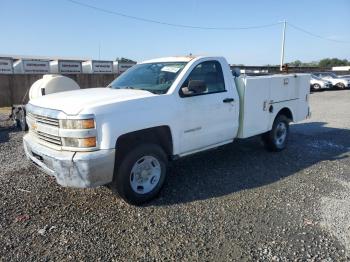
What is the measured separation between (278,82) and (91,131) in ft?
13.9

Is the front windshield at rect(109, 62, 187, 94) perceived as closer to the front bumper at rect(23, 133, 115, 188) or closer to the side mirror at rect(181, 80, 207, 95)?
the side mirror at rect(181, 80, 207, 95)

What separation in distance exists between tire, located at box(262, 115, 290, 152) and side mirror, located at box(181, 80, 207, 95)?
258cm

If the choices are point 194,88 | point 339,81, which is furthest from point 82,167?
point 339,81

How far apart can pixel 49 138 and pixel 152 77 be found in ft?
6.02

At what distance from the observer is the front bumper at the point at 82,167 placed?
3.72 m

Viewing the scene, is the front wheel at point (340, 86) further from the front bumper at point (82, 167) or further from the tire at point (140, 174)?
the front bumper at point (82, 167)

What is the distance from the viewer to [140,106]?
4.14m

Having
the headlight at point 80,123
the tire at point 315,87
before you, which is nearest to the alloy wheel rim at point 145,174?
the headlight at point 80,123

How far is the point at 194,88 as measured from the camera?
4617 millimetres

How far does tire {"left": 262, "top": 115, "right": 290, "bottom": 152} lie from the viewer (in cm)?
672

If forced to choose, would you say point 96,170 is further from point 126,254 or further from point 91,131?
point 126,254

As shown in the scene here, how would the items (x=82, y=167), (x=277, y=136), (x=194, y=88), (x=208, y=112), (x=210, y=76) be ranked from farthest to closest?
(x=277, y=136), (x=210, y=76), (x=208, y=112), (x=194, y=88), (x=82, y=167)

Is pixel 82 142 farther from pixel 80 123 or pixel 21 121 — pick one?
pixel 21 121

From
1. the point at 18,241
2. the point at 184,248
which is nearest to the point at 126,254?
the point at 184,248
